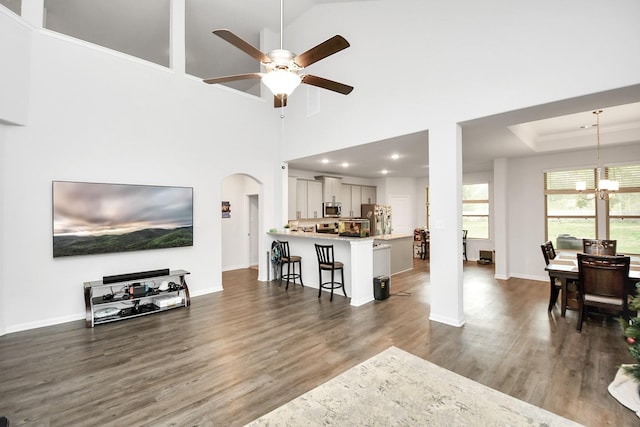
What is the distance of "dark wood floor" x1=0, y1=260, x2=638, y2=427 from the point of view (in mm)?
2230

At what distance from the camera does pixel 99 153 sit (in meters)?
4.40

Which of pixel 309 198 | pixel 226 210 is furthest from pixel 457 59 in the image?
pixel 226 210

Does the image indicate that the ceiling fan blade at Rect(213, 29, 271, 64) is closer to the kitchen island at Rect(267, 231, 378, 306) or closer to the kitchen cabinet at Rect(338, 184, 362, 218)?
the kitchen island at Rect(267, 231, 378, 306)

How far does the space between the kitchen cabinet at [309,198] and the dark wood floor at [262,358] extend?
372 cm

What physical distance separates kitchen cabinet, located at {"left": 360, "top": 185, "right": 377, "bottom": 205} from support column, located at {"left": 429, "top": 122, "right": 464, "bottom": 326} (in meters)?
6.02

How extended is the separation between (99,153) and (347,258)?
4.39 meters

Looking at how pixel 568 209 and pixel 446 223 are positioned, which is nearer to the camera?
pixel 446 223

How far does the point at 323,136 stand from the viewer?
5.69 meters

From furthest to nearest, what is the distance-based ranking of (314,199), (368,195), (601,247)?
(368,195), (314,199), (601,247)

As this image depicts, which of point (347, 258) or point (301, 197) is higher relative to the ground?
point (301, 197)

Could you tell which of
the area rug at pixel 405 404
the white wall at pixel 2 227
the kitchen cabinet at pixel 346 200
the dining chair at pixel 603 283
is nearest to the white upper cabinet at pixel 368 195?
the kitchen cabinet at pixel 346 200

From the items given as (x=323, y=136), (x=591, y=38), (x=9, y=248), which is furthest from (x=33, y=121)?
(x=591, y=38)

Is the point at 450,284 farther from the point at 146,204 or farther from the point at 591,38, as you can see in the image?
the point at 146,204

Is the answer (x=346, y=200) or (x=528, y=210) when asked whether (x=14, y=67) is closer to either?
(x=346, y=200)
